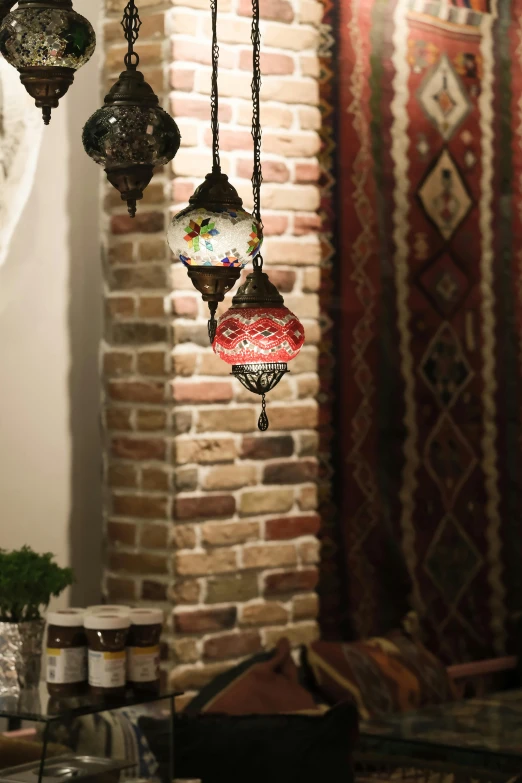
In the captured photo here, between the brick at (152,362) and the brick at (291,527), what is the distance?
471 mm

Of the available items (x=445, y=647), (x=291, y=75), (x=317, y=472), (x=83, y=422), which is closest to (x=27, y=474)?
(x=83, y=422)

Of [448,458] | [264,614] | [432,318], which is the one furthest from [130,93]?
[448,458]

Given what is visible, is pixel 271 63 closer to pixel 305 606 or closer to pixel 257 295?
pixel 257 295

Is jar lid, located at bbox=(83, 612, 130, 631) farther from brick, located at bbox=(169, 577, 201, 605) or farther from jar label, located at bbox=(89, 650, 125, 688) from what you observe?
brick, located at bbox=(169, 577, 201, 605)

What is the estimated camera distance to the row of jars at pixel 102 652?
2311 mm

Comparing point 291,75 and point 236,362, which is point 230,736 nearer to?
point 236,362

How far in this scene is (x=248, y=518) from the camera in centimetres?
312

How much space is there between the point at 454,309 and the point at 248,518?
43.6 inches

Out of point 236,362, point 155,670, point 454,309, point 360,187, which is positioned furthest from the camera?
point 454,309

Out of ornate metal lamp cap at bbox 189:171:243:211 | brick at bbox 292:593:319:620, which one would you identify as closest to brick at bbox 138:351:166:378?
brick at bbox 292:593:319:620

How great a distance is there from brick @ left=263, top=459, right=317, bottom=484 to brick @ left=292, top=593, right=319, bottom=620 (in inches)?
12.0

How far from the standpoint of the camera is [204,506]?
3035 millimetres

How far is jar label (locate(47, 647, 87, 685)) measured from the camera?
232cm

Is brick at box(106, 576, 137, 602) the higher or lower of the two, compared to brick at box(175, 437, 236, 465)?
lower
